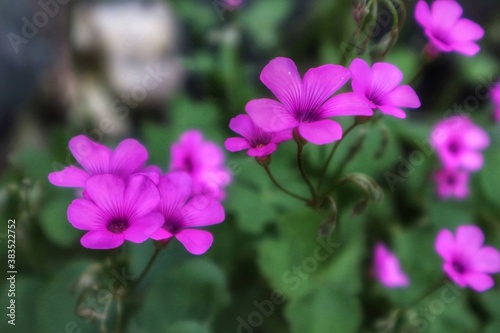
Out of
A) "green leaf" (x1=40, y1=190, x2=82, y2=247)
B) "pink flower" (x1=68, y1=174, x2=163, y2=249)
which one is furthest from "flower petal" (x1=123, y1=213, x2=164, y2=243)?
"green leaf" (x1=40, y1=190, x2=82, y2=247)

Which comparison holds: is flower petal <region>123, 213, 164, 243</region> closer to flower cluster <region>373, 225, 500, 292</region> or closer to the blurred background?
the blurred background

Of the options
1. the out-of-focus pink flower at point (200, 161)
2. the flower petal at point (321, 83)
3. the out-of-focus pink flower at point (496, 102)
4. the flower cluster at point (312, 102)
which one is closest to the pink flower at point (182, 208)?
the flower cluster at point (312, 102)

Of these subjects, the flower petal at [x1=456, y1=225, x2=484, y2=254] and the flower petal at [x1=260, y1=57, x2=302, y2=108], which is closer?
the flower petal at [x1=260, y1=57, x2=302, y2=108]

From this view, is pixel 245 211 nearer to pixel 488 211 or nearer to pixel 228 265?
pixel 228 265

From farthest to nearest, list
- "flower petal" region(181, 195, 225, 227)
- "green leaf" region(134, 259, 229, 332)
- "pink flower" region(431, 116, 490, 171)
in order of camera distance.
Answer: "pink flower" region(431, 116, 490, 171) < "green leaf" region(134, 259, 229, 332) < "flower petal" region(181, 195, 225, 227)

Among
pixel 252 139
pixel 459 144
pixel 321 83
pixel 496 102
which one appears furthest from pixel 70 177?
pixel 496 102

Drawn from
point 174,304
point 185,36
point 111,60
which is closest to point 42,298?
point 174,304

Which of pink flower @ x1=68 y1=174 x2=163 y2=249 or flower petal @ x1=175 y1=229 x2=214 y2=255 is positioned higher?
pink flower @ x1=68 y1=174 x2=163 y2=249
